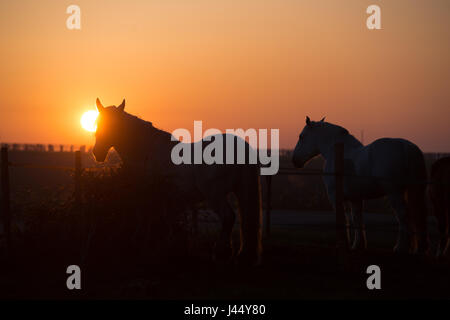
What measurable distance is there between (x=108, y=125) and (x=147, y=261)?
7.76 ft

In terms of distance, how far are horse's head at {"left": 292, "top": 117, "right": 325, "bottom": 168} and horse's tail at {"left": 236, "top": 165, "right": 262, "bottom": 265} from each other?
3048mm

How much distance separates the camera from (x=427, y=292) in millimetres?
7211

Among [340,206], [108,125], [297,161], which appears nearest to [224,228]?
[340,206]

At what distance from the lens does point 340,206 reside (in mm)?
8812

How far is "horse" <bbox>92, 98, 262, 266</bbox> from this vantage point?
822cm

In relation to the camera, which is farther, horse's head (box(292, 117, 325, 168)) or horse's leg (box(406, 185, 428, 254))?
horse's head (box(292, 117, 325, 168))

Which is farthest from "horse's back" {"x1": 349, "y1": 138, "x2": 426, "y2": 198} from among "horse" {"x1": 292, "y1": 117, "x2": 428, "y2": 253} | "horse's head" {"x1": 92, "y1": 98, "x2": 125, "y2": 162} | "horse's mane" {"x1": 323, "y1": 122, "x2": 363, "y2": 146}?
"horse's head" {"x1": 92, "y1": 98, "x2": 125, "y2": 162}

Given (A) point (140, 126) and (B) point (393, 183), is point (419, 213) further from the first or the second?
(A) point (140, 126)

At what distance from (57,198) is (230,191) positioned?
3.44 m

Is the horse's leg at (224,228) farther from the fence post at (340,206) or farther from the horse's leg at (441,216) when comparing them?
the horse's leg at (441,216)

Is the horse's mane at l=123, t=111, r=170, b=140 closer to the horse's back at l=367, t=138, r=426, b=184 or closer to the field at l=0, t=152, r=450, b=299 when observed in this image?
the field at l=0, t=152, r=450, b=299
